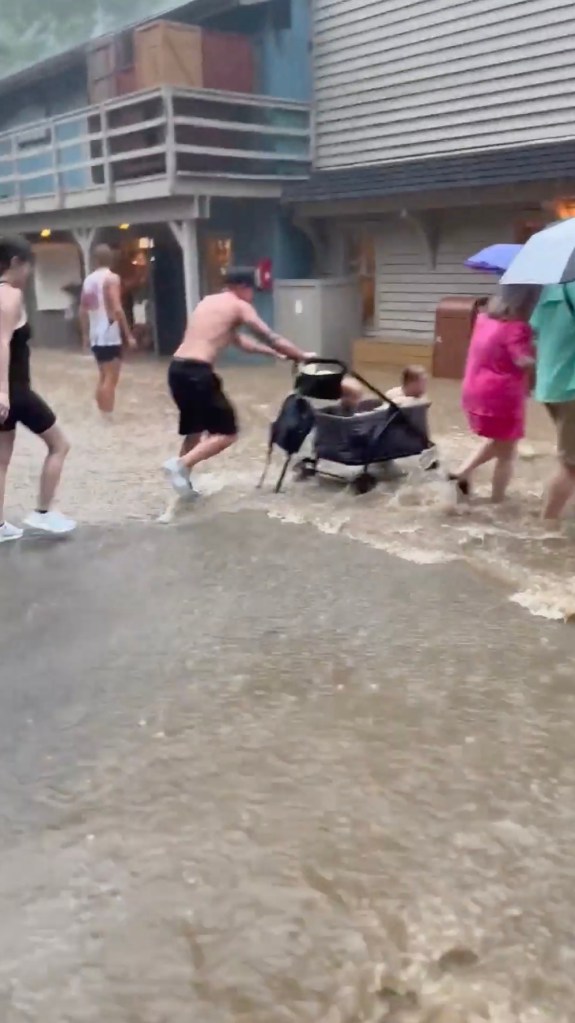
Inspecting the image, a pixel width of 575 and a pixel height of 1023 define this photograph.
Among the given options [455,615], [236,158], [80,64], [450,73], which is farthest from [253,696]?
[80,64]

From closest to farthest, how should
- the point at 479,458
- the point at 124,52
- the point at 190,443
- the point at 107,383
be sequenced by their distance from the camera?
1. the point at 479,458
2. the point at 190,443
3. the point at 107,383
4. the point at 124,52

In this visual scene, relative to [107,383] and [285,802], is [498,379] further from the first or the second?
[107,383]

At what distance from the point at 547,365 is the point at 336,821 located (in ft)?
11.0

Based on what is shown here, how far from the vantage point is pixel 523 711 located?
150 inches

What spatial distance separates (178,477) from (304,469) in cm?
106

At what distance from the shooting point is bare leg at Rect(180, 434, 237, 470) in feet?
22.4

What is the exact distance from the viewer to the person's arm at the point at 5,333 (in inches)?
218

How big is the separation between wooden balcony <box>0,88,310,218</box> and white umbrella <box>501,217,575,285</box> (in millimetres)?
A: 10322

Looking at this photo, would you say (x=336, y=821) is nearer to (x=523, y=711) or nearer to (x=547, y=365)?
(x=523, y=711)

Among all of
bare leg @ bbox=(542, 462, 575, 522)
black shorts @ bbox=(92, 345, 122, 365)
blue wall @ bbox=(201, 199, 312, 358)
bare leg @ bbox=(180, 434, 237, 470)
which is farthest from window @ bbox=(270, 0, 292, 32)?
bare leg @ bbox=(542, 462, 575, 522)

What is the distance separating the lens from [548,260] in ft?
17.5

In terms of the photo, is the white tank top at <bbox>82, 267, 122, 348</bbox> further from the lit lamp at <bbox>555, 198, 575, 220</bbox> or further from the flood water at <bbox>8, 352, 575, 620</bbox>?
the lit lamp at <bbox>555, 198, 575, 220</bbox>

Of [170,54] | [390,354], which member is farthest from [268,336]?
[170,54]

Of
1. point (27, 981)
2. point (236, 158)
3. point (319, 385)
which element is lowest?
point (27, 981)
